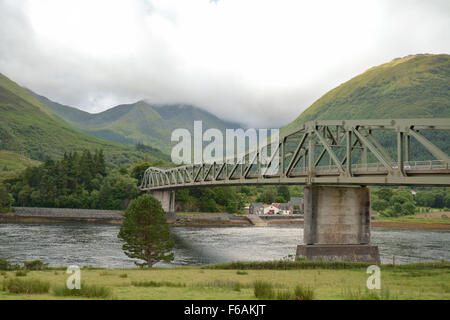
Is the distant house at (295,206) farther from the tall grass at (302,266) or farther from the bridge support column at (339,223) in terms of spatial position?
the tall grass at (302,266)

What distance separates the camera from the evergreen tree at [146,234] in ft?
138

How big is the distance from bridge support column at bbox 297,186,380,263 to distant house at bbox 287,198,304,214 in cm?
11374

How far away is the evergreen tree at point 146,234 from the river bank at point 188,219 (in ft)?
263

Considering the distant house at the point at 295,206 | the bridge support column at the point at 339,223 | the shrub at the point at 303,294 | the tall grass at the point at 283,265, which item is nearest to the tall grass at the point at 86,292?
the shrub at the point at 303,294

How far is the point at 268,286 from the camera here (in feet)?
49.0

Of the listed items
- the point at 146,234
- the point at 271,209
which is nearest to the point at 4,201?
the point at 146,234

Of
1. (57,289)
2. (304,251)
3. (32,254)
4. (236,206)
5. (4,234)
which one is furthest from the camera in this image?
(236,206)

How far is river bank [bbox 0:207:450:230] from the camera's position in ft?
378

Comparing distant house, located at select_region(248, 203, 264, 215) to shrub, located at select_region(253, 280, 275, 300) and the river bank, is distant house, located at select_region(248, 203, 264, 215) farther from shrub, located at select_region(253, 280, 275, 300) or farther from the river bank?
shrub, located at select_region(253, 280, 275, 300)

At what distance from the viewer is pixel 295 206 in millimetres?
168875

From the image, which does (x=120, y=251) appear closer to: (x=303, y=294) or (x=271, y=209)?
(x=303, y=294)
